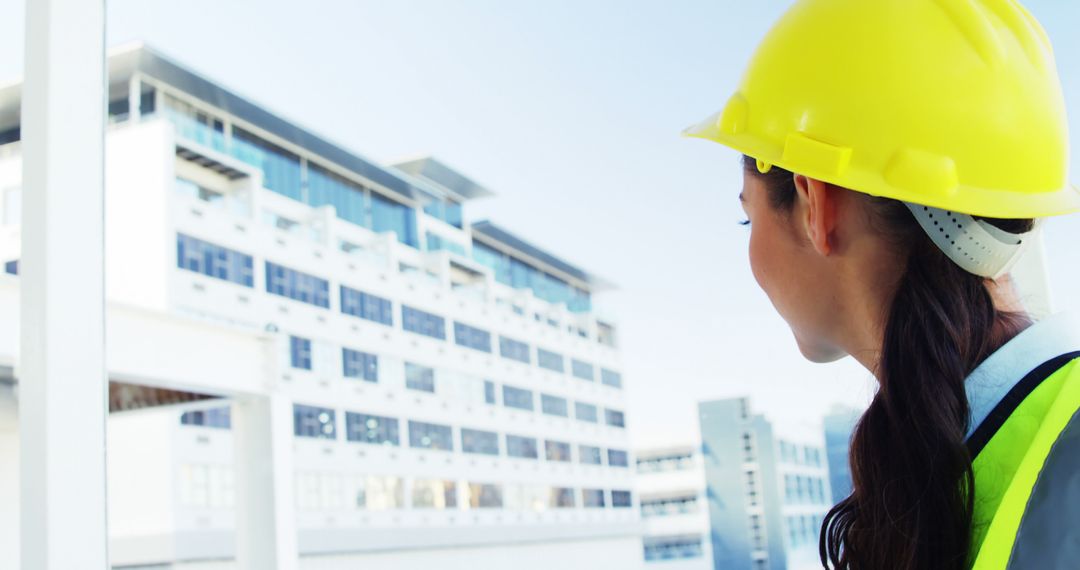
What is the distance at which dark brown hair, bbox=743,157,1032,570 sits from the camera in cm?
29

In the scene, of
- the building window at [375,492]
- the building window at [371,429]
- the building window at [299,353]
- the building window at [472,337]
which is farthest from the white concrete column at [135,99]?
the building window at [472,337]

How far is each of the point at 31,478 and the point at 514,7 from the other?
822 centimetres

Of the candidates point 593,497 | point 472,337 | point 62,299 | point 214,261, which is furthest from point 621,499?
point 62,299

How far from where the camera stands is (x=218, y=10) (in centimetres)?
1017

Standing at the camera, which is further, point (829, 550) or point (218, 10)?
point (218, 10)

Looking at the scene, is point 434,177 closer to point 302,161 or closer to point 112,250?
point 302,161

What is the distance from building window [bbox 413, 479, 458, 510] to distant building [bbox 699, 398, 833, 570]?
279 inches

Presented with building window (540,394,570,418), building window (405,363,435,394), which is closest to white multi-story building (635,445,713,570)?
building window (405,363,435,394)

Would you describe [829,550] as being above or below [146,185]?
below

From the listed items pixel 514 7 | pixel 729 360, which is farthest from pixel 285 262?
pixel 729 360

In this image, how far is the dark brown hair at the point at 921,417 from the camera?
0.94ft

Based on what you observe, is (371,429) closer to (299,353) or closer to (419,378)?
(419,378)

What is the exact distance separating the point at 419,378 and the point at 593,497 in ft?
9.58

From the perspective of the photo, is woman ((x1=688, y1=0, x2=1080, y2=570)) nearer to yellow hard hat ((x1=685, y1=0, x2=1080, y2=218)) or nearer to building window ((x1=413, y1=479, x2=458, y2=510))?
yellow hard hat ((x1=685, y1=0, x2=1080, y2=218))
